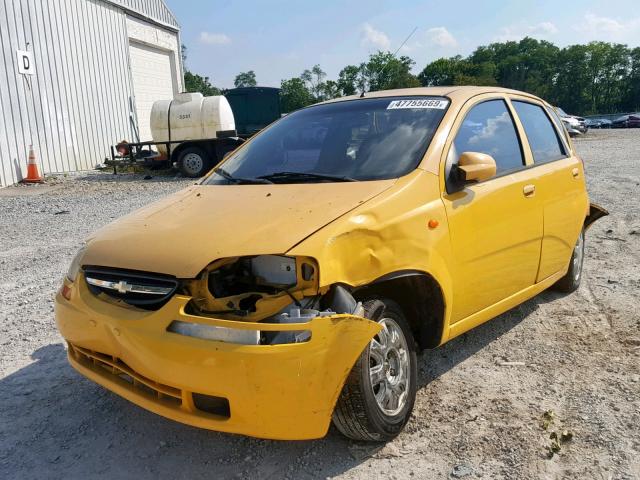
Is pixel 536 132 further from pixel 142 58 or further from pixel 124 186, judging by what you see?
pixel 142 58

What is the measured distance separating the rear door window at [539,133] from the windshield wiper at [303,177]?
5.58 ft

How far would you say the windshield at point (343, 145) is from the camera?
10.7ft

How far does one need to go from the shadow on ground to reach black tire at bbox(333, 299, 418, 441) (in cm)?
14

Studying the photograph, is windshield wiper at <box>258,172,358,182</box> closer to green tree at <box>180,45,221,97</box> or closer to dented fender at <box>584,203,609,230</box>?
dented fender at <box>584,203,609,230</box>

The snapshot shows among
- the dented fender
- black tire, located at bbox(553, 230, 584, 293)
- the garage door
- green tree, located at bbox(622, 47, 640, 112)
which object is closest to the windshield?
black tire, located at bbox(553, 230, 584, 293)

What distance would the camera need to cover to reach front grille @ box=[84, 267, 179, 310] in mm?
2506

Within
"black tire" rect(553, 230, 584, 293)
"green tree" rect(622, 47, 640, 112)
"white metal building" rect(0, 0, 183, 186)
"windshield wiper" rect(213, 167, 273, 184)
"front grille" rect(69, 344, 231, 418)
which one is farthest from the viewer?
"green tree" rect(622, 47, 640, 112)

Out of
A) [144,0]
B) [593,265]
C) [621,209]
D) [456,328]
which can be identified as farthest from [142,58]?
[456,328]

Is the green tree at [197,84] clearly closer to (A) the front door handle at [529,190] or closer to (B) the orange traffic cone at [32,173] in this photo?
(B) the orange traffic cone at [32,173]

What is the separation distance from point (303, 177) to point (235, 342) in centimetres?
135

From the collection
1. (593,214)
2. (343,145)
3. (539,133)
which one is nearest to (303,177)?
(343,145)

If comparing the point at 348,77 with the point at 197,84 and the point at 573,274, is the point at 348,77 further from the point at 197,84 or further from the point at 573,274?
the point at 573,274

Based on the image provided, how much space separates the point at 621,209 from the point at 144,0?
62.6 feet

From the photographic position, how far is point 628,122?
5131 cm
